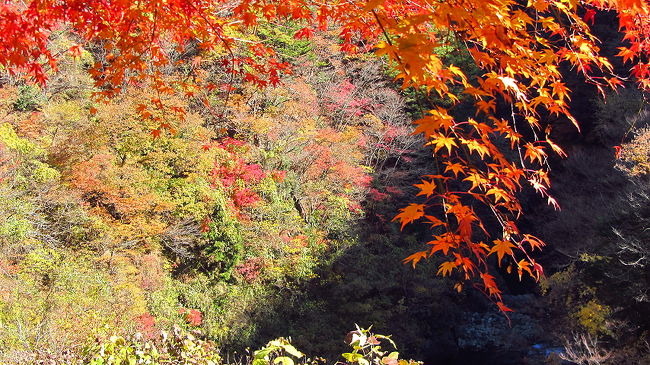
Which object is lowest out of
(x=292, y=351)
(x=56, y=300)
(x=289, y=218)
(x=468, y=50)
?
(x=289, y=218)

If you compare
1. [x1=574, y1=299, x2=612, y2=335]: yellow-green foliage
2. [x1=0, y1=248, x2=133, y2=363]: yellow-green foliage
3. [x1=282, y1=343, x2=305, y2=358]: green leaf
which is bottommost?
[x1=574, y1=299, x2=612, y2=335]: yellow-green foliage

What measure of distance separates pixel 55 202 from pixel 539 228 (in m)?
11.5

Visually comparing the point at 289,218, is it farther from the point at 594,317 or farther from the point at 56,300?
the point at 594,317

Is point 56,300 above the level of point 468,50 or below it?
below

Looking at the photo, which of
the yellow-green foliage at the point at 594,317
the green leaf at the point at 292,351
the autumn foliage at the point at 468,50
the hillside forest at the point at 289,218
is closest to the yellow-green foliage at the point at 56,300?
the hillside forest at the point at 289,218

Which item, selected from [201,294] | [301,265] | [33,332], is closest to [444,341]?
[301,265]

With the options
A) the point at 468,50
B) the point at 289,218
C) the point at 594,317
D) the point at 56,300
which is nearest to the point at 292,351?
the point at 468,50

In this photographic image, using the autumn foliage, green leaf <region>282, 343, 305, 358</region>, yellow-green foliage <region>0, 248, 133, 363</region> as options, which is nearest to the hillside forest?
yellow-green foliage <region>0, 248, 133, 363</region>

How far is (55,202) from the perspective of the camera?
8.27 meters

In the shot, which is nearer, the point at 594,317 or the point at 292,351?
the point at 292,351

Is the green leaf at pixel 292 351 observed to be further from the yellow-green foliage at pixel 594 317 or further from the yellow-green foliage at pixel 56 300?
the yellow-green foliage at pixel 594 317

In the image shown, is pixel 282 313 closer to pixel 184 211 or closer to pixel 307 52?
pixel 184 211

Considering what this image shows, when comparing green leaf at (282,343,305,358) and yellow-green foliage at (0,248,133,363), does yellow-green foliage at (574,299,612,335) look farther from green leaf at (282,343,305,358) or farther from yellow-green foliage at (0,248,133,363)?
green leaf at (282,343,305,358)

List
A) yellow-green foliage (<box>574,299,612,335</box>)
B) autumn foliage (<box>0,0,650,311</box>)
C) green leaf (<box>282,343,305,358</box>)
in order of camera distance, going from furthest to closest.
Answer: yellow-green foliage (<box>574,299,612,335</box>) < green leaf (<box>282,343,305,358</box>) < autumn foliage (<box>0,0,650,311</box>)
